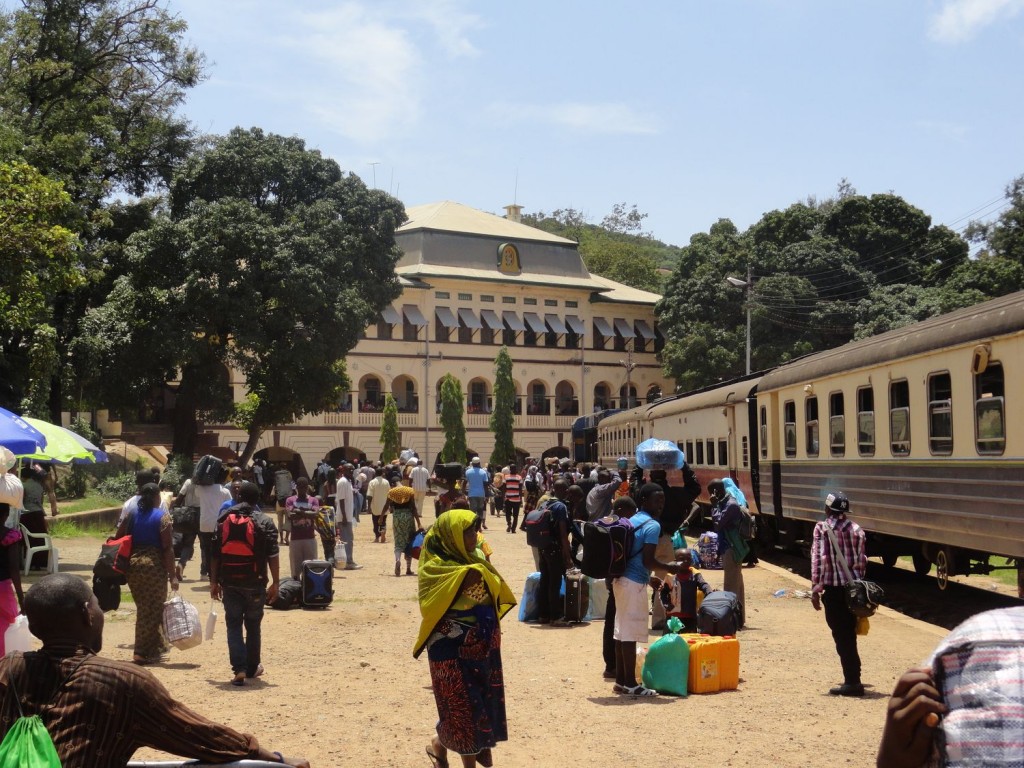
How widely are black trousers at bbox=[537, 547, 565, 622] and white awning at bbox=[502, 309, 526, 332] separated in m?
50.1

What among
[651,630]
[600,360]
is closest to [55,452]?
[651,630]

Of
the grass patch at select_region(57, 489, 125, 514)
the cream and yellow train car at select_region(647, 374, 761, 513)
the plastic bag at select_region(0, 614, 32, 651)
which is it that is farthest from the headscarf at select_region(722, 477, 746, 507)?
the grass patch at select_region(57, 489, 125, 514)

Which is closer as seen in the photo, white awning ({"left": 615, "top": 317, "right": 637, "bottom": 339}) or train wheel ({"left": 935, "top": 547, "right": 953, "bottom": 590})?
train wheel ({"left": 935, "top": 547, "right": 953, "bottom": 590})

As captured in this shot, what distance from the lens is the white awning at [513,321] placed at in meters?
63.2

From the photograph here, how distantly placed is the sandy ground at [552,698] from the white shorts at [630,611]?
493mm

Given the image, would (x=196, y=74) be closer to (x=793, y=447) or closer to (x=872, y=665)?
(x=793, y=447)

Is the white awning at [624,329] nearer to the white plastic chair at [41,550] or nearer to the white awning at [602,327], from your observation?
the white awning at [602,327]

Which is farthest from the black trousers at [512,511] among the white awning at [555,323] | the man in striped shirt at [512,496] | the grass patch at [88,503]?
the white awning at [555,323]

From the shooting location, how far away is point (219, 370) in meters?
38.3

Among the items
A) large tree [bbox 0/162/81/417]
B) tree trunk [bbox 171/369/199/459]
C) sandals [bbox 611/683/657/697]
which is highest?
large tree [bbox 0/162/81/417]

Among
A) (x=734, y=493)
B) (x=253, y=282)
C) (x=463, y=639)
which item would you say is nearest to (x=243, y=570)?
(x=463, y=639)

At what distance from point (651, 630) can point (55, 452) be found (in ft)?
23.9

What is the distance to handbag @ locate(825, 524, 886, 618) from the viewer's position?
29.7 feet

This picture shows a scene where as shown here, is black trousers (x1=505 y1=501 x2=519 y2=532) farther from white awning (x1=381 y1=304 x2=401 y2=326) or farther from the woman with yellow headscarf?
white awning (x1=381 y1=304 x2=401 y2=326)
